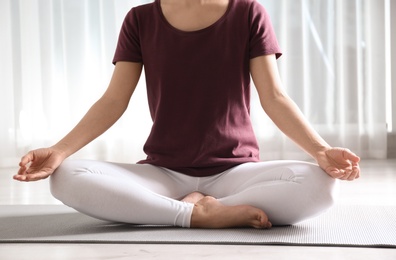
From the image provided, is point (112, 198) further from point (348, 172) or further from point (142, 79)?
point (142, 79)

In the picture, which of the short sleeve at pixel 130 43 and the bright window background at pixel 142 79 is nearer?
the short sleeve at pixel 130 43

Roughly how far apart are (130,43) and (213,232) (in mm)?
633

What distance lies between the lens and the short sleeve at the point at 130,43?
6.78ft

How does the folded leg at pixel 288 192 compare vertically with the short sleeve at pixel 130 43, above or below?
below

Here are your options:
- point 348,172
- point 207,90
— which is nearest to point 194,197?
point 207,90

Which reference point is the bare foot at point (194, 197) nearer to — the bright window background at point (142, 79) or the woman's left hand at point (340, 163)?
the woman's left hand at point (340, 163)

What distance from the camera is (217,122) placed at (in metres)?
1.97

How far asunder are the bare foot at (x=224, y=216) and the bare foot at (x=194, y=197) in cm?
8

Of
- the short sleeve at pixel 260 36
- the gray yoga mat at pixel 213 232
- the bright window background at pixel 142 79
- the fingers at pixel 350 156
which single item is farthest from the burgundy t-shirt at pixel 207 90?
the bright window background at pixel 142 79

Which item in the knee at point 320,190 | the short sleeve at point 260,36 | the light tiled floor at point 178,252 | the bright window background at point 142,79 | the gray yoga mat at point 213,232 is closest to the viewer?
the light tiled floor at point 178,252

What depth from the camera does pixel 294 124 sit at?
1.84 meters

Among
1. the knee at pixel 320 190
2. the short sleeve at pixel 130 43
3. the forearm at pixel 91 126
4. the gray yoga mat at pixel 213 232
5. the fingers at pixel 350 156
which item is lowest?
the gray yoga mat at pixel 213 232

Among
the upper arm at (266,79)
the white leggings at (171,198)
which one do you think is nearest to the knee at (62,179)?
the white leggings at (171,198)

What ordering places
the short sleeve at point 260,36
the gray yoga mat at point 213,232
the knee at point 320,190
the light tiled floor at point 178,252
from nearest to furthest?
the light tiled floor at point 178,252
the gray yoga mat at point 213,232
the knee at point 320,190
the short sleeve at point 260,36
